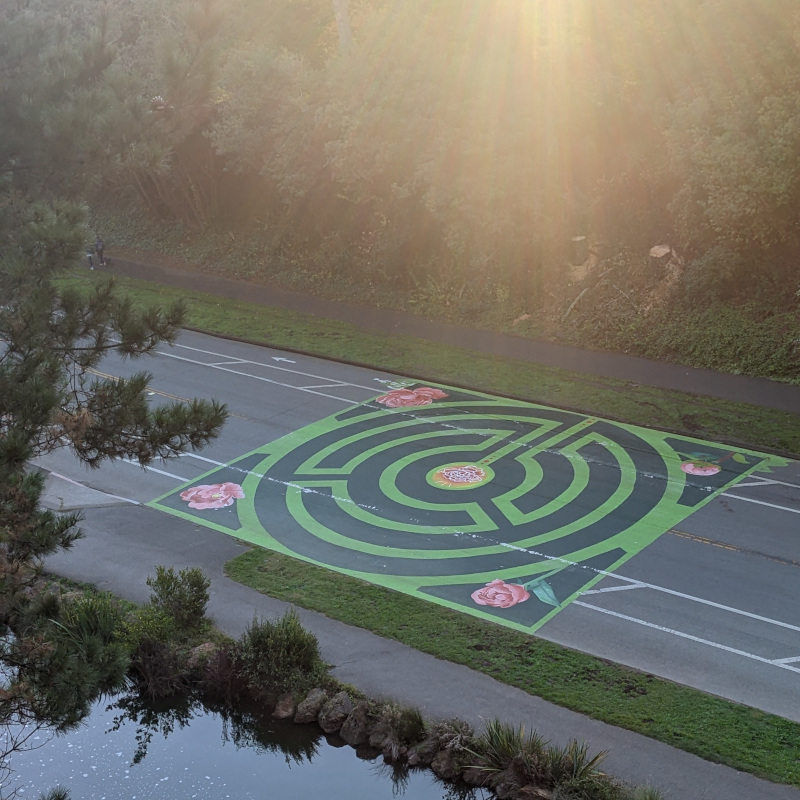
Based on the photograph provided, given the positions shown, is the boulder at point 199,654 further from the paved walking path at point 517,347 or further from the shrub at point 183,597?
the paved walking path at point 517,347

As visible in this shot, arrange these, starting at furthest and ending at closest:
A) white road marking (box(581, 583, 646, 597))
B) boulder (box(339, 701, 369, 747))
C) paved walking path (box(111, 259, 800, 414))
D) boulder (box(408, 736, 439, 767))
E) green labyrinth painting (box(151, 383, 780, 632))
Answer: paved walking path (box(111, 259, 800, 414)) < green labyrinth painting (box(151, 383, 780, 632)) < white road marking (box(581, 583, 646, 597)) < boulder (box(339, 701, 369, 747)) < boulder (box(408, 736, 439, 767))

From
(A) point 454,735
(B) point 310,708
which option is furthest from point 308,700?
(A) point 454,735

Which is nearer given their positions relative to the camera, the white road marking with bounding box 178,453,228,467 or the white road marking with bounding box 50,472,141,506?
the white road marking with bounding box 50,472,141,506

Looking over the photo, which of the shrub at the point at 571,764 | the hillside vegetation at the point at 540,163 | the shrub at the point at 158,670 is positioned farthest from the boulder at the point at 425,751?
the hillside vegetation at the point at 540,163

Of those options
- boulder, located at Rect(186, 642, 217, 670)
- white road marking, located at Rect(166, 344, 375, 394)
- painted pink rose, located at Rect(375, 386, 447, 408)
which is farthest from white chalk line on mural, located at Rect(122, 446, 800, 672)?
white road marking, located at Rect(166, 344, 375, 394)

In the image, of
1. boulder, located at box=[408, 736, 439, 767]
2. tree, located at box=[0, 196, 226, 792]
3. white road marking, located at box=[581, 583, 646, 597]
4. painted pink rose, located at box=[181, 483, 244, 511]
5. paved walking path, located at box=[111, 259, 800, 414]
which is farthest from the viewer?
paved walking path, located at box=[111, 259, 800, 414]

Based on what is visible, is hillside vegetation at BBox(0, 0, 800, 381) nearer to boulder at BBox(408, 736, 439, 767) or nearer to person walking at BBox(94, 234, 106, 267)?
person walking at BBox(94, 234, 106, 267)

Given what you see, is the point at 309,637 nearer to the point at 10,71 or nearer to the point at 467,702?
the point at 467,702
